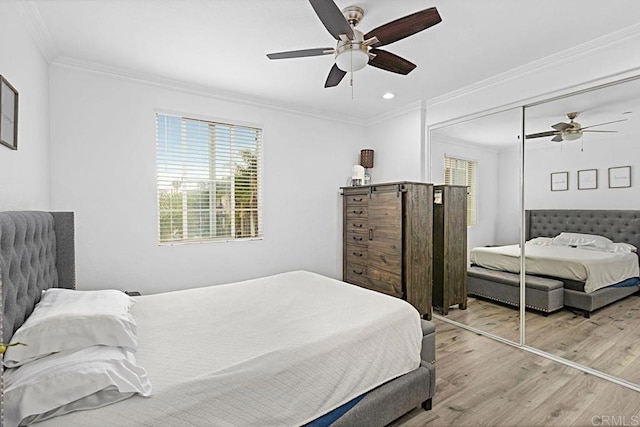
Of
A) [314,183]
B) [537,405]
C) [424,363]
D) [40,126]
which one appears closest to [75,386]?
[424,363]

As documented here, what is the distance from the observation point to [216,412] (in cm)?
129

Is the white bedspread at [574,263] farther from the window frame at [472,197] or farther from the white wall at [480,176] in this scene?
the window frame at [472,197]

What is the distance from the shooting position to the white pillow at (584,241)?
2588 millimetres

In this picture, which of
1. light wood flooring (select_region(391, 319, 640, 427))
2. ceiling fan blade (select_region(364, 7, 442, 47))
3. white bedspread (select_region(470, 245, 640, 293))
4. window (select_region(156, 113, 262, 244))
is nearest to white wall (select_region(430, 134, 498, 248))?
white bedspread (select_region(470, 245, 640, 293))

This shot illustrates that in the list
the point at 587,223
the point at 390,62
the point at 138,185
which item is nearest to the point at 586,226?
the point at 587,223

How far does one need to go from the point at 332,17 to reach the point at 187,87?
7.16ft

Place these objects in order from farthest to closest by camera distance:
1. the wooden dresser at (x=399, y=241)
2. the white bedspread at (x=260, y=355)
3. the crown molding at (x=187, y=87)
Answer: the wooden dresser at (x=399, y=241) < the crown molding at (x=187, y=87) < the white bedspread at (x=260, y=355)

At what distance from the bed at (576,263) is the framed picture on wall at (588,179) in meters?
0.20

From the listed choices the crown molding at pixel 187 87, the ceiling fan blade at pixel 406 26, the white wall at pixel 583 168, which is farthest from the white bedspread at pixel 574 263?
the crown molding at pixel 187 87

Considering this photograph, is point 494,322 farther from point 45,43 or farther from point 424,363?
point 45,43

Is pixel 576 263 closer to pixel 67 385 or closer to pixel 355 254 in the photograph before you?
pixel 355 254

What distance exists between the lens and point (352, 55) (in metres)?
2.05

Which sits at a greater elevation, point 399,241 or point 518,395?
point 399,241

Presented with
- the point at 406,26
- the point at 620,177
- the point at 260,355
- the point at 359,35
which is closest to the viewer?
the point at 260,355
